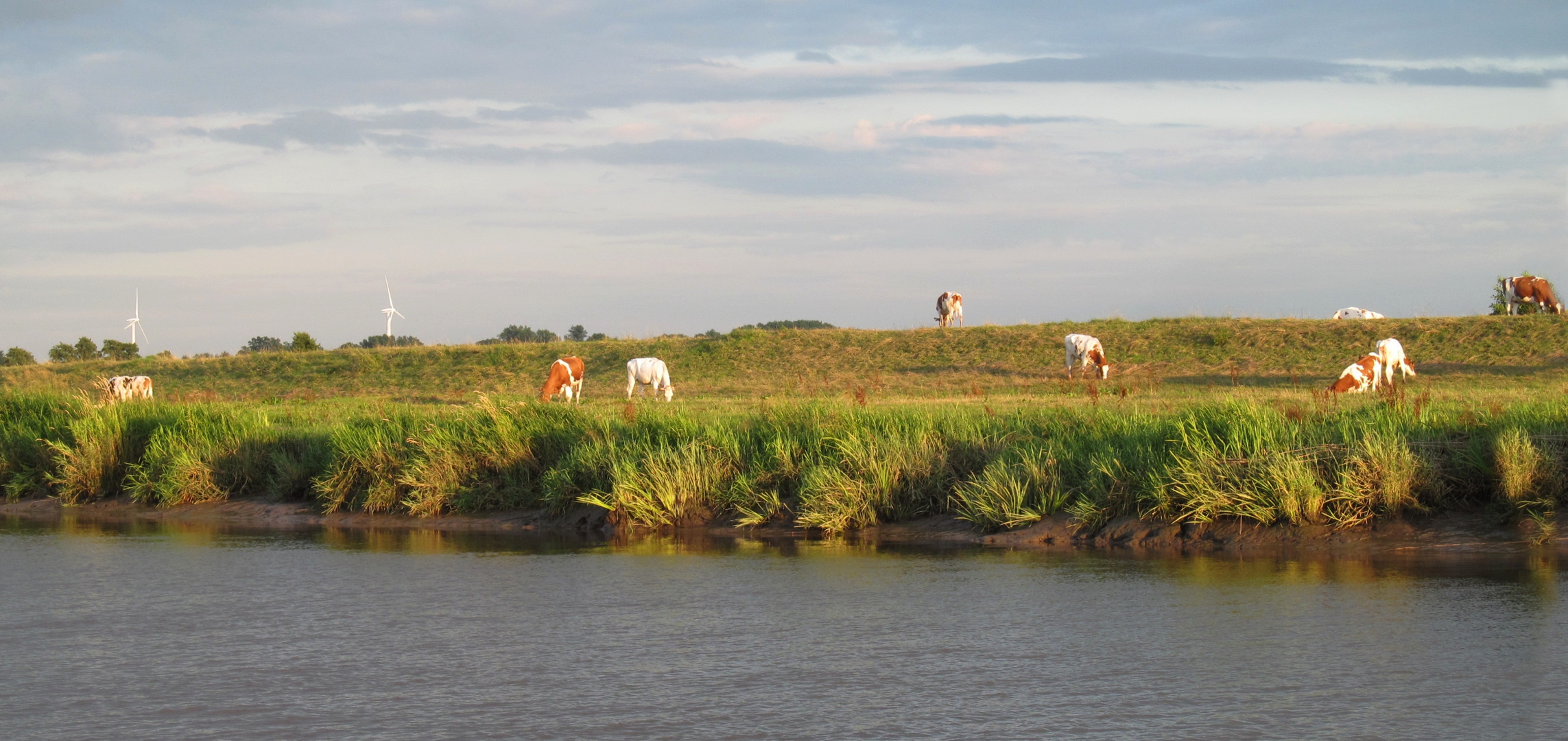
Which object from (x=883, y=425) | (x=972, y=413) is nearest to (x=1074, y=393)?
(x=972, y=413)

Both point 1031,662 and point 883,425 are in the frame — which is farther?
point 883,425

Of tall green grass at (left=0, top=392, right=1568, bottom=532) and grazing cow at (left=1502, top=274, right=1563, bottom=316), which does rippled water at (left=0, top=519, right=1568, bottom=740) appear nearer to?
tall green grass at (left=0, top=392, right=1568, bottom=532)

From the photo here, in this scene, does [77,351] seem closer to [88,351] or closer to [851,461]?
[88,351]

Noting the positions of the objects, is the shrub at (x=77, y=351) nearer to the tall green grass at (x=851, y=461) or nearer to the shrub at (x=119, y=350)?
the shrub at (x=119, y=350)

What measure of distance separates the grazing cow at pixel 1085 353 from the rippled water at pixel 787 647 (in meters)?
20.0

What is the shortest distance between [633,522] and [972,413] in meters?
4.53

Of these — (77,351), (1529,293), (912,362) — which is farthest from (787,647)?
(77,351)

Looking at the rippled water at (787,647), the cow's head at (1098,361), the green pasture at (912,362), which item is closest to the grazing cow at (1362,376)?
the green pasture at (912,362)

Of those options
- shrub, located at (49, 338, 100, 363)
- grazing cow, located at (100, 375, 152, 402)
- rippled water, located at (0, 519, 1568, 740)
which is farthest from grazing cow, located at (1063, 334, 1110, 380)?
shrub, located at (49, 338, 100, 363)

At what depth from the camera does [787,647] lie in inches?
321

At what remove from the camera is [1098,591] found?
32.1ft

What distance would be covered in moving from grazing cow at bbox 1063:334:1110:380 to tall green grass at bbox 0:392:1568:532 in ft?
44.9

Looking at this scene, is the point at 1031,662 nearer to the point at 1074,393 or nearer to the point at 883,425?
the point at 883,425

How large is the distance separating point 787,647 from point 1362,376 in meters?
18.3
